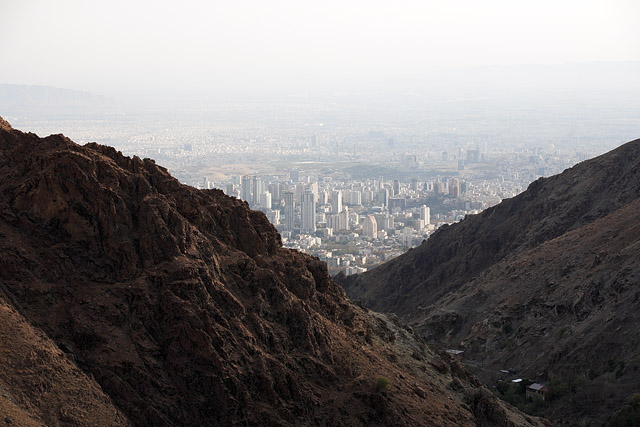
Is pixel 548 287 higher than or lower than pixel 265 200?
higher

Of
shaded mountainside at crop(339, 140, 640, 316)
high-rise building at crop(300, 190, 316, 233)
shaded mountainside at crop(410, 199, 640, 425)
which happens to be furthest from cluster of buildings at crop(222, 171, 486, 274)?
shaded mountainside at crop(410, 199, 640, 425)

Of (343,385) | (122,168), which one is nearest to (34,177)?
(122,168)

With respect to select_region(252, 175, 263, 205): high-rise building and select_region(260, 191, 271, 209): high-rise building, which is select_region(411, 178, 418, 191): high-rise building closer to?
select_region(252, 175, 263, 205): high-rise building

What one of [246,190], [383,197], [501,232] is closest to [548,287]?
[501,232]

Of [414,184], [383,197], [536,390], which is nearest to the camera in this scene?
[536,390]

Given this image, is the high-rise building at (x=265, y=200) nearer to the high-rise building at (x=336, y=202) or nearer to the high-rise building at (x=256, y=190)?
the high-rise building at (x=256, y=190)

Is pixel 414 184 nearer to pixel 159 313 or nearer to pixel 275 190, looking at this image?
pixel 275 190
